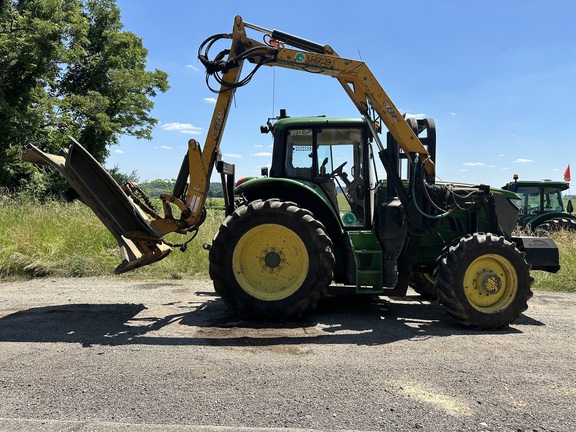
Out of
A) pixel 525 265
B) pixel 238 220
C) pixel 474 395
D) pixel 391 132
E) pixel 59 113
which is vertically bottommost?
pixel 474 395

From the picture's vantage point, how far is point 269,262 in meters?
5.10

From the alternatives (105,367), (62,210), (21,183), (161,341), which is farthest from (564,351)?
(21,183)

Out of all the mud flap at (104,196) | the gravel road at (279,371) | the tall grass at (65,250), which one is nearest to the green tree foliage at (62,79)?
the tall grass at (65,250)

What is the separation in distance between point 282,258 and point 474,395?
2615 millimetres

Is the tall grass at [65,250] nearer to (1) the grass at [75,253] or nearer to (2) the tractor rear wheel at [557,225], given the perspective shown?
(1) the grass at [75,253]

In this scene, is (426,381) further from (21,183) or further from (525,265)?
(21,183)

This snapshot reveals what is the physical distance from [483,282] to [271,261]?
2538 mm

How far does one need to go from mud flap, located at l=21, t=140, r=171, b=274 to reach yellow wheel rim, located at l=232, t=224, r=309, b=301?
44.9 inches

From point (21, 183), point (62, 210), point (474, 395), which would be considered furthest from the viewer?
point (21, 183)

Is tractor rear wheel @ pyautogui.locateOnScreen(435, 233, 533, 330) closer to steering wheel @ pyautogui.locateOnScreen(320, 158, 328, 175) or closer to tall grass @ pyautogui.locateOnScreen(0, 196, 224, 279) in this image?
steering wheel @ pyautogui.locateOnScreen(320, 158, 328, 175)

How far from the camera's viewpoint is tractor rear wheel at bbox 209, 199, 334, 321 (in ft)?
16.1

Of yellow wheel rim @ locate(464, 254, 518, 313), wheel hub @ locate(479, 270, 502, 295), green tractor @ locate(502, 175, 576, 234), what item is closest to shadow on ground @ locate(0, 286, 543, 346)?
yellow wheel rim @ locate(464, 254, 518, 313)

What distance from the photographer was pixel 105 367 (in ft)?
11.6

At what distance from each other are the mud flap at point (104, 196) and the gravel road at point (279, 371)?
1003 millimetres
